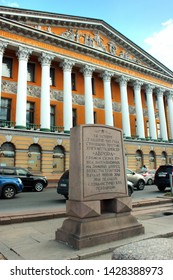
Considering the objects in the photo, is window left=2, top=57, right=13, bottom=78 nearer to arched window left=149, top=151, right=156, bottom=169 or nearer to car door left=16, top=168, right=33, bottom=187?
car door left=16, top=168, right=33, bottom=187

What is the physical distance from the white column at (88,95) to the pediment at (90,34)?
2.78 meters

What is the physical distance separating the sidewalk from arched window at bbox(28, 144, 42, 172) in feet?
58.3

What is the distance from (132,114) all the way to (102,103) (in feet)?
20.7

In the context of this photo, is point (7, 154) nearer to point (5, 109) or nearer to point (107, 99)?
point (5, 109)

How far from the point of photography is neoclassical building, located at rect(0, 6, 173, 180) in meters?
26.3

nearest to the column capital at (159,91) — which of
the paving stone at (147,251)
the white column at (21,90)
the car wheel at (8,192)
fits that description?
the white column at (21,90)

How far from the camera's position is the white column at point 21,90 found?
25.8 m

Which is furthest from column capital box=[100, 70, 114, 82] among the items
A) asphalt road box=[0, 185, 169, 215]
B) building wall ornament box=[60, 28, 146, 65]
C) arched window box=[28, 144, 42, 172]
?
asphalt road box=[0, 185, 169, 215]

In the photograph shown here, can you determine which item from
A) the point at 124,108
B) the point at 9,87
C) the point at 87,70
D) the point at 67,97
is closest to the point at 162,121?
the point at 124,108

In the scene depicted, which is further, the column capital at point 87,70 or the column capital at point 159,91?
the column capital at point 159,91

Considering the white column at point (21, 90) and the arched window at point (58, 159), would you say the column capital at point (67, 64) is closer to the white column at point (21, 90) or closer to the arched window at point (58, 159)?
the white column at point (21, 90)

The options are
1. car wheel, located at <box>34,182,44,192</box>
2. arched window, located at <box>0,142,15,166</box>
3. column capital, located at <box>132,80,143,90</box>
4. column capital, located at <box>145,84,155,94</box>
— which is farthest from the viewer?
column capital, located at <box>145,84,155,94</box>

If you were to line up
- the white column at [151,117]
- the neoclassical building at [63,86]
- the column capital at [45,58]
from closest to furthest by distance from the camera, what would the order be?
1. the neoclassical building at [63,86]
2. the column capital at [45,58]
3. the white column at [151,117]

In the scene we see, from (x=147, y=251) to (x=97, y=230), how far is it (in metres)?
2.14
